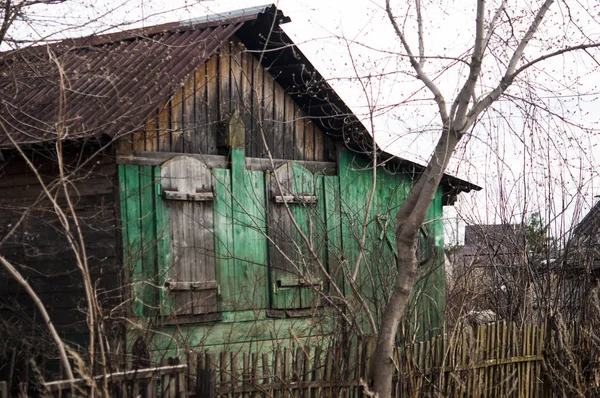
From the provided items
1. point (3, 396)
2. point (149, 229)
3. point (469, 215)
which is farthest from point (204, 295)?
point (3, 396)

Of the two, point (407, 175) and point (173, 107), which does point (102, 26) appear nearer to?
point (173, 107)

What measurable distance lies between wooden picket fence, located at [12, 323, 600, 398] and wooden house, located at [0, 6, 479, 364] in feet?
4.02

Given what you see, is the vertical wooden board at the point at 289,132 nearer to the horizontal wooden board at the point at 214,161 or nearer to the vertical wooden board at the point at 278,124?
the vertical wooden board at the point at 278,124

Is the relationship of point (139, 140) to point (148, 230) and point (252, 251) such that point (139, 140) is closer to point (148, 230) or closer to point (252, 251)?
point (148, 230)

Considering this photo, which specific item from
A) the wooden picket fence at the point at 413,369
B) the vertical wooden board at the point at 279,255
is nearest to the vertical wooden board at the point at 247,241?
the vertical wooden board at the point at 279,255

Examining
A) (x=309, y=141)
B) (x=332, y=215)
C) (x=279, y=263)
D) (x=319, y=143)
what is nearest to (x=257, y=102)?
(x=309, y=141)

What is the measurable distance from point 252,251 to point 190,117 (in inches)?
73.5

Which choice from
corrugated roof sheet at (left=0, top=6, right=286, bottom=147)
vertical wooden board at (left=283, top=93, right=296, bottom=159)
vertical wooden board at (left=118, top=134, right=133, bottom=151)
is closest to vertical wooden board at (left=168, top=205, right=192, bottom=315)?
vertical wooden board at (left=118, top=134, right=133, bottom=151)

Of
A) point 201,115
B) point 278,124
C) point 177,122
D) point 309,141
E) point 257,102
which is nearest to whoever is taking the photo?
point 177,122

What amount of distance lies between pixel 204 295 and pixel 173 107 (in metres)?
2.31

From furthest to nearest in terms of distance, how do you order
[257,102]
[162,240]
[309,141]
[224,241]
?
1. [309,141]
2. [257,102]
3. [224,241]
4. [162,240]

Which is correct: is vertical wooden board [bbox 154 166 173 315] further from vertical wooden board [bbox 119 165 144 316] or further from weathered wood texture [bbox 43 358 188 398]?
weathered wood texture [bbox 43 358 188 398]

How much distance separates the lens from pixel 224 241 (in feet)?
34.9

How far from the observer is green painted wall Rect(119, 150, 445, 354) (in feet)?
30.8
